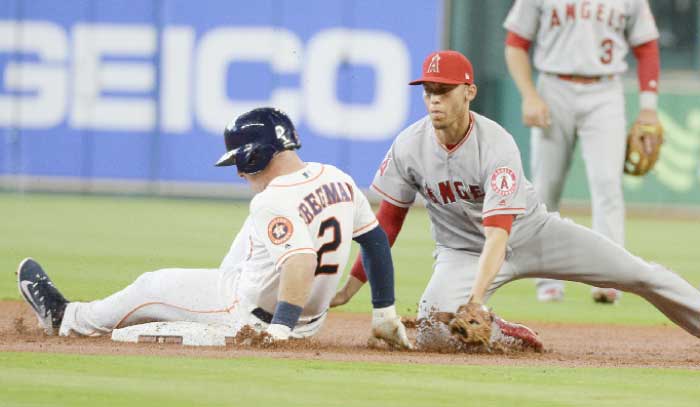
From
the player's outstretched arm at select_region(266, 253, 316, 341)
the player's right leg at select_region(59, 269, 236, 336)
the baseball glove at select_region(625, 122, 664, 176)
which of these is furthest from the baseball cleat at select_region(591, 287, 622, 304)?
the player's outstretched arm at select_region(266, 253, 316, 341)

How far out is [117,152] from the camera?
15.4m

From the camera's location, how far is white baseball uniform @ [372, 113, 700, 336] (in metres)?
5.44

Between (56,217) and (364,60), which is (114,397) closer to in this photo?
(56,217)

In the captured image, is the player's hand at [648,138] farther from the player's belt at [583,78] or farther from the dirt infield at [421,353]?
the dirt infield at [421,353]

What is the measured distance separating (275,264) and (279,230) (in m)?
0.13

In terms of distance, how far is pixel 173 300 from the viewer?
5.29 metres

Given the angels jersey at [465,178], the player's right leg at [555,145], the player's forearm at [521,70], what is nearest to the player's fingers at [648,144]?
the player's right leg at [555,145]

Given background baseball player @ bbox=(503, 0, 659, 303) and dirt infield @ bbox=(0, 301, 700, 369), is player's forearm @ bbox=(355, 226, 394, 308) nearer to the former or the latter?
dirt infield @ bbox=(0, 301, 700, 369)

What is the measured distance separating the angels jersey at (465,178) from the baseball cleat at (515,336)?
0.47 m

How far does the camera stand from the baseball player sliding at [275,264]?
16.1ft

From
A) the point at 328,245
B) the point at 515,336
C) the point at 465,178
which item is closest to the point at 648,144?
the point at 465,178

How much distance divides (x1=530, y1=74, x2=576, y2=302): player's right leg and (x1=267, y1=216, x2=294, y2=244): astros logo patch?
331 cm

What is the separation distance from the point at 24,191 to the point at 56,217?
279 cm

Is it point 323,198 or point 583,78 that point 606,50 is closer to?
point 583,78
